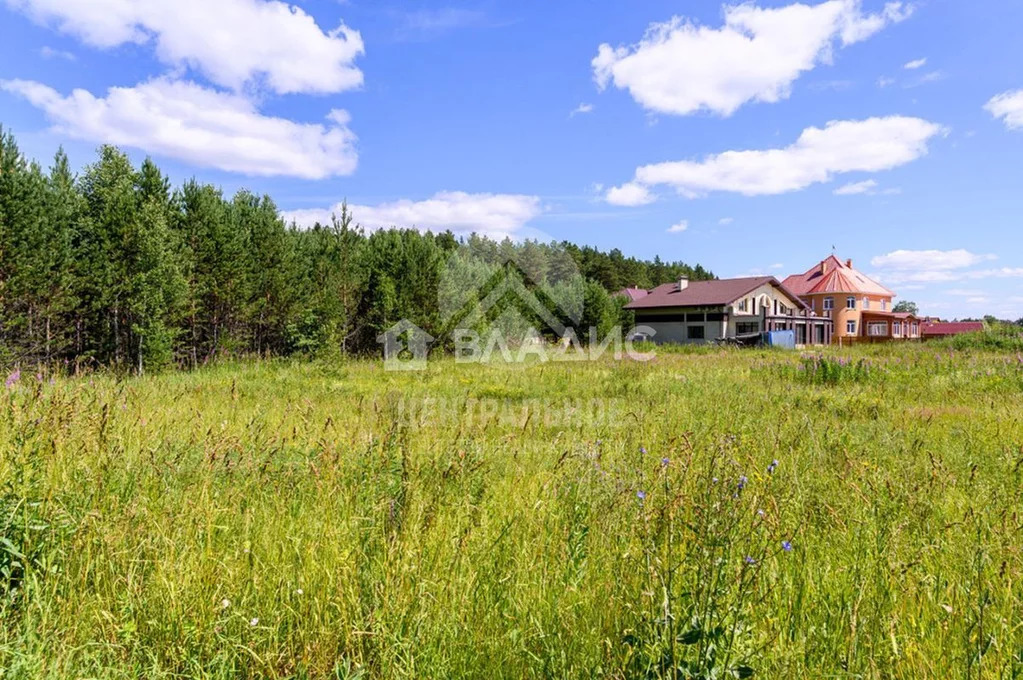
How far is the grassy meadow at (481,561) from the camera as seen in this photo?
1.69 m

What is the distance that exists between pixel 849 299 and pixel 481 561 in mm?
57799

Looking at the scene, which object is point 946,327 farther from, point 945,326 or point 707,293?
point 707,293

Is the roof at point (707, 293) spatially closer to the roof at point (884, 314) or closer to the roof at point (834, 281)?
the roof at point (834, 281)

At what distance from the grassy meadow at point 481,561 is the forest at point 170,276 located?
39.1ft

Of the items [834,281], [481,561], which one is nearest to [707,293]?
[834,281]

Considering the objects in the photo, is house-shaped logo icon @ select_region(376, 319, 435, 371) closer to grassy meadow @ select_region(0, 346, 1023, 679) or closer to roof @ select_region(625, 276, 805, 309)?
grassy meadow @ select_region(0, 346, 1023, 679)

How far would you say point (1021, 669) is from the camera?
162 cm

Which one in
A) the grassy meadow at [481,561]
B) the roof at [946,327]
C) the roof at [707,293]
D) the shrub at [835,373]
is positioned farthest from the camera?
the roof at [946,327]

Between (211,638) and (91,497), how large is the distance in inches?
52.1

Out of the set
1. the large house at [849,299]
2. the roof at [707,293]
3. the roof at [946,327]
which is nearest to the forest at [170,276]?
the roof at [707,293]

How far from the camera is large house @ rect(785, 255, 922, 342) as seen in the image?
48.1 meters

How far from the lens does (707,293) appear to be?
4100cm

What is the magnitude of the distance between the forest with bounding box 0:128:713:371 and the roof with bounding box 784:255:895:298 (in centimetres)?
4459

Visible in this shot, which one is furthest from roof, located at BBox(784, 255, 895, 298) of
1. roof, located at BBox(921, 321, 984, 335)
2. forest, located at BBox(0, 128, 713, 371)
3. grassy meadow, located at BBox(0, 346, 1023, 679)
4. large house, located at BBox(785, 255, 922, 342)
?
grassy meadow, located at BBox(0, 346, 1023, 679)
